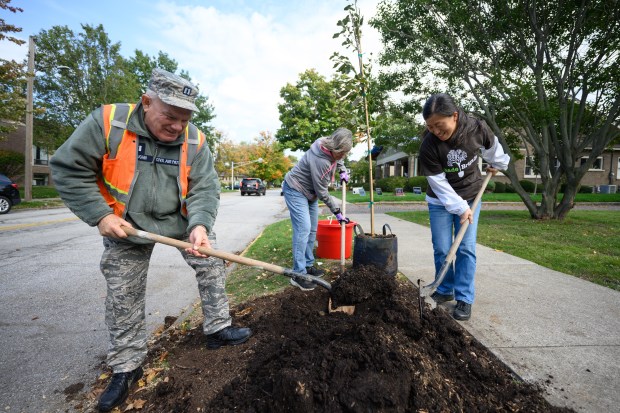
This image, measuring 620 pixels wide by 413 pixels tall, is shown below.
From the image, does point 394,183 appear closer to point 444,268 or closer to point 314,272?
point 314,272

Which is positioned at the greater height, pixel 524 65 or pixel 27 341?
pixel 524 65

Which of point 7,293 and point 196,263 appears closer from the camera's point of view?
point 196,263

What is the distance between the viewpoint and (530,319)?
3.05 meters

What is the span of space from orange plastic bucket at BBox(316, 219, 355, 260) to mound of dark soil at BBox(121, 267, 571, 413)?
2.08 m

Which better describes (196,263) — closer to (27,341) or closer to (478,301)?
(27,341)

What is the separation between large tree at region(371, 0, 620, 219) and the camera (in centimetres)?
916

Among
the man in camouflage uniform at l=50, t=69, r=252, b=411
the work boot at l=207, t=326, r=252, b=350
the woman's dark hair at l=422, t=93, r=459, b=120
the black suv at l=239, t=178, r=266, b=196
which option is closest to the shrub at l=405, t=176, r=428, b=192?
the black suv at l=239, t=178, r=266, b=196

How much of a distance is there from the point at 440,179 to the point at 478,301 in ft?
4.42

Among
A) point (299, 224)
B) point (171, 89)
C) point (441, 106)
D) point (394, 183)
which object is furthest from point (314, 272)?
point (394, 183)

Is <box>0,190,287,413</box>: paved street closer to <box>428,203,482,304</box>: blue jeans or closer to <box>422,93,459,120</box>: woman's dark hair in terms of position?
<box>428,203,482,304</box>: blue jeans

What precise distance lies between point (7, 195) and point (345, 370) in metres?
15.4

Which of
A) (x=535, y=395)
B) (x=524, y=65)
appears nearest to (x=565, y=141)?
(x=524, y=65)

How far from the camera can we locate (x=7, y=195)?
1250 centimetres

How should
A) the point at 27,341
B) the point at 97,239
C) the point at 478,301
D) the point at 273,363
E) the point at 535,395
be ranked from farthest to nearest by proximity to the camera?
1. the point at 97,239
2. the point at 478,301
3. the point at 27,341
4. the point at 273,363
5. the point at 535,395
